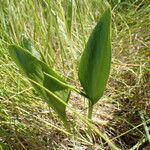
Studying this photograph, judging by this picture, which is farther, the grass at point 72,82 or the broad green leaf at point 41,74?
the grass at point 72,82

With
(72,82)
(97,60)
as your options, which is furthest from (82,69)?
(72,82)

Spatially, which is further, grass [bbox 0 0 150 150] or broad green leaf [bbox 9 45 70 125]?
grass [bbox 0 0 150 150]

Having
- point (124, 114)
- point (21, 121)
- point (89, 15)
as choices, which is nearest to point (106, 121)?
point (124, 114)

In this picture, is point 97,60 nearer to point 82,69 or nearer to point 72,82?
point 82,69

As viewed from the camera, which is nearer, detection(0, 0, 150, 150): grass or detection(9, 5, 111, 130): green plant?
detection(9, 5, 111, 130): green plant
